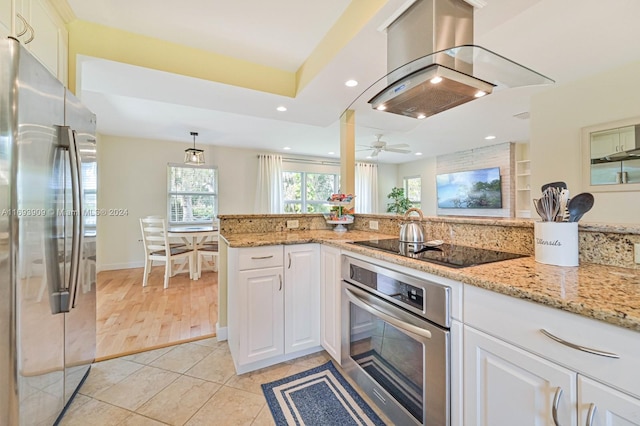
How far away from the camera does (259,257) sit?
1714 mm

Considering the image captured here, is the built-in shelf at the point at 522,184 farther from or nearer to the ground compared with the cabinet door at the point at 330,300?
farther from the ground

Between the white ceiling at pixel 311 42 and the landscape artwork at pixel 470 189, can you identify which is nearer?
the white ceiling at pixel 311 42

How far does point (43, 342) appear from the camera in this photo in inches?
45.6

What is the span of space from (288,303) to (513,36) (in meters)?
2.39

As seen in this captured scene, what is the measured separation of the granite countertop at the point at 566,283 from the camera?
613 millimetres

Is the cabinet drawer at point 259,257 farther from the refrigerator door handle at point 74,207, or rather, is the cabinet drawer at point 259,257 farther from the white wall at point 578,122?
the white wall at point 578,122

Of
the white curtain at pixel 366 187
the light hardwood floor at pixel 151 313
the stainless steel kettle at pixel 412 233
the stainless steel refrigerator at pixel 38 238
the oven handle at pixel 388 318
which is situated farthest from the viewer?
the white curtain at pixel 366 187

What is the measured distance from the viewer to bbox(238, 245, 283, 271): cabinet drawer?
1.67 meters

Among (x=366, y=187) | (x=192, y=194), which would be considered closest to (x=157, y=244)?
(x=192, y=194)

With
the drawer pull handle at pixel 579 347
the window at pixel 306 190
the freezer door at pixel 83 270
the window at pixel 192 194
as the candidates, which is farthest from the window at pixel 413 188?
the freezer door at pixel 83 270

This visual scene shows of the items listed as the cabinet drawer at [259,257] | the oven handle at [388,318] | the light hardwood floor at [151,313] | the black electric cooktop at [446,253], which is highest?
the black electric cooktop at [446,253]

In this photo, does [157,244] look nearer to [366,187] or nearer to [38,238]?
[38,238]

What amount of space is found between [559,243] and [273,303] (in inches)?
60.6

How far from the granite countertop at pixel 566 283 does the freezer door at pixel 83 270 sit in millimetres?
1749
